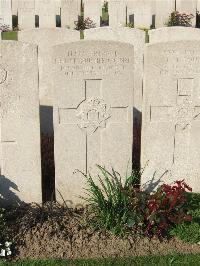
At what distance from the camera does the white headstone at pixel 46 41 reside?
8.12m

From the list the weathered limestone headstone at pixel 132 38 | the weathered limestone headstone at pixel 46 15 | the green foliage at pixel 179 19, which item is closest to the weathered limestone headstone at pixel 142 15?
the green foliage at pixel 179 19

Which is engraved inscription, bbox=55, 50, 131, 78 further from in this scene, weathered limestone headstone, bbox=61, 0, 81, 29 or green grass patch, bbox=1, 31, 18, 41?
weathered limestone headstone, bbox=61, 0, 81, 29

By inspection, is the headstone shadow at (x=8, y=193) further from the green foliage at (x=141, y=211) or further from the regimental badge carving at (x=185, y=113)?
the regimental badge carving at (x=185, y=113)

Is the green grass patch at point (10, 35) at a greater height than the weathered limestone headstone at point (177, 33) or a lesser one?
greater

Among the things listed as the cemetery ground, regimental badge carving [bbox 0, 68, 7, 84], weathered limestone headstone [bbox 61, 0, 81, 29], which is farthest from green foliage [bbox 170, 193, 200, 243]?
weathered limestone headstone [bbox 61, 0, 81, 29]

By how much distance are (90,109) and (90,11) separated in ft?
42.1

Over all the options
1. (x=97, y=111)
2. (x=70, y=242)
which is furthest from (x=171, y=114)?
(x=70, y=242)

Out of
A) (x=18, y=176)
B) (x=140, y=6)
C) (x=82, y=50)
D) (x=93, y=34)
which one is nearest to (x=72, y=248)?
(x=18, y=176)

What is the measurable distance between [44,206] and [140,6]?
13363 mm

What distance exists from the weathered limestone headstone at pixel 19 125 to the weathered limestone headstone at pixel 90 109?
261mm

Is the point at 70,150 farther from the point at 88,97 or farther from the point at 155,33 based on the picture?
the point at 155,33

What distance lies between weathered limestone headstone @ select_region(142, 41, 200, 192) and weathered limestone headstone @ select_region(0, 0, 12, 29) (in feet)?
43.4

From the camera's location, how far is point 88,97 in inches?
222

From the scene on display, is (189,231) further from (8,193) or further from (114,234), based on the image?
(8,193)
